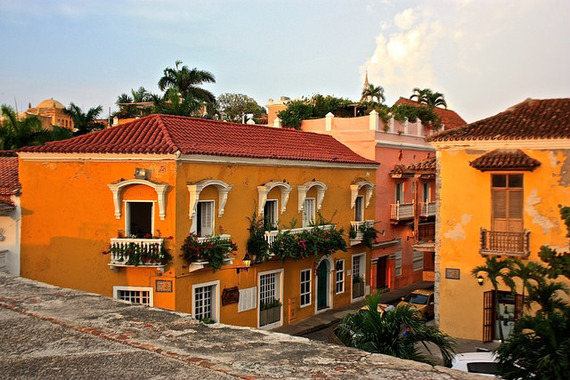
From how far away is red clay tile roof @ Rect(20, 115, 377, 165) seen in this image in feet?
54.5

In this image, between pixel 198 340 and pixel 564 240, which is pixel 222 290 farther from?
pixel 198 340

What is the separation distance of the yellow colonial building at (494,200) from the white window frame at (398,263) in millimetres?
12101

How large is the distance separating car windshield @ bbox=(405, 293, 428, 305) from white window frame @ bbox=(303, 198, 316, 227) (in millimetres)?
4840

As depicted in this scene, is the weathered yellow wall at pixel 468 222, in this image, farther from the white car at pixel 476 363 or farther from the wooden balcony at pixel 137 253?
the wooden balcony at pixel 137 253

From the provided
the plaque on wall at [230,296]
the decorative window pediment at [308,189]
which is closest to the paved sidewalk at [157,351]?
the plaque on wall at [230,296]

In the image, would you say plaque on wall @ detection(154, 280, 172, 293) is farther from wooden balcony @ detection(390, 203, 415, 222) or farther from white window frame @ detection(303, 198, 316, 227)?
wooden balcony @ detection(390, 203, 415, 222)

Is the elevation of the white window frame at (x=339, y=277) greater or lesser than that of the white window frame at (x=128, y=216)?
lesser

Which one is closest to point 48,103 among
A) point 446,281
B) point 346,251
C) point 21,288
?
point 346,251

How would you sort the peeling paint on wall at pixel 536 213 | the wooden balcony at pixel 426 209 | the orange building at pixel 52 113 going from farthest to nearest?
the orange building at pixel 52 113 → the wooden balcony at pixel 426 209 → the peeling paint on wall at pixel 536 213

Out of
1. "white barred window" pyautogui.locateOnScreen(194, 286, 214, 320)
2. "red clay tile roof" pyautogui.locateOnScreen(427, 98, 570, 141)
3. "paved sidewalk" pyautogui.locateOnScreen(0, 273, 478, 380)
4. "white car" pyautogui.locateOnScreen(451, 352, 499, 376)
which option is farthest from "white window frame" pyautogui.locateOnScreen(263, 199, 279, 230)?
"paved sidewalk" pyautogui.locateOnScreen(0, 273, 478, 380)

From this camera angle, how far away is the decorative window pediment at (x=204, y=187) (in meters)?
16.4

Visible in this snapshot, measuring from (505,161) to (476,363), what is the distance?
21.9 feet

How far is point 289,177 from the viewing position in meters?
20.9

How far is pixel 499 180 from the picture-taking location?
16.3 meters
